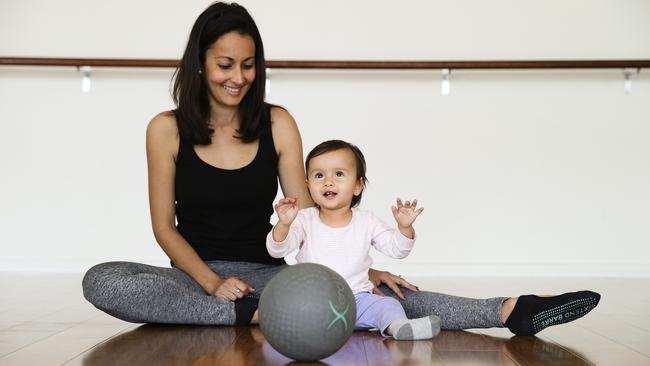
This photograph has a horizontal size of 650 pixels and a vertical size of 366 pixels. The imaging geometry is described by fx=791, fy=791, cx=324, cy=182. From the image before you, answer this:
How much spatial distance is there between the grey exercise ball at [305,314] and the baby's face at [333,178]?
47 cm

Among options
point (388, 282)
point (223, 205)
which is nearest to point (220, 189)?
point (223, 205)

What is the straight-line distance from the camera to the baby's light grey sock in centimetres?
172

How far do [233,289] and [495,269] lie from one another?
2149 mm

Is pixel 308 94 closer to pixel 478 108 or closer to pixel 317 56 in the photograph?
pixel 317 56

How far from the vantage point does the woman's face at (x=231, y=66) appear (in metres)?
1.98

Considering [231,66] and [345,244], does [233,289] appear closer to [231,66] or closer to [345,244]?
[345,244]

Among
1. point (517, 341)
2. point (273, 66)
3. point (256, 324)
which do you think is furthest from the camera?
point (273, 66)

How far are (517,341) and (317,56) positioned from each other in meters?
2.31

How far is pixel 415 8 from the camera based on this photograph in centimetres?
380

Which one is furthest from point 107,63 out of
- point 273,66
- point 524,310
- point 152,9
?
point 524,310

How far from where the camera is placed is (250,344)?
166cm

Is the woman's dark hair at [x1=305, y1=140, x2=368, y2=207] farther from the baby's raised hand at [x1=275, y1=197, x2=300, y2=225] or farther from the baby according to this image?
the baby's raised hand at [x1=275, y1=197, x2=300, y2=225]

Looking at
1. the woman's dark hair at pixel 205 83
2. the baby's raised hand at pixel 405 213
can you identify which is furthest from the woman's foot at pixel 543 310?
the woman's dark hair at pixel 205 83

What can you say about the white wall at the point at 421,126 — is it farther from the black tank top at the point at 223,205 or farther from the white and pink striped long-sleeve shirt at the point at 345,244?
the white and pink striped long-sleeve shirt at the point at 345,244
